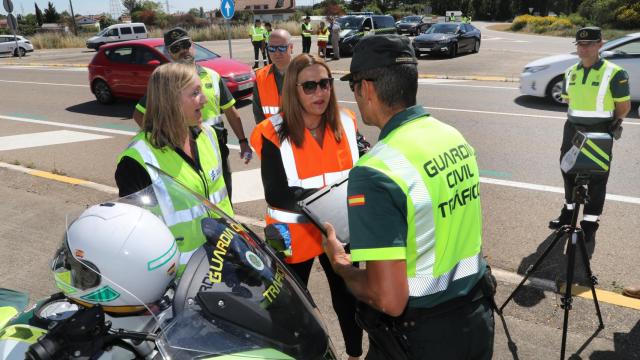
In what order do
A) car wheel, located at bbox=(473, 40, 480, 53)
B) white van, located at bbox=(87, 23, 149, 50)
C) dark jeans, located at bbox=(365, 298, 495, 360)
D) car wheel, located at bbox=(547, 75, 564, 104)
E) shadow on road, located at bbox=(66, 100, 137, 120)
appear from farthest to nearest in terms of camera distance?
white van, located at bbox=(87, 23, 149, 50) < car wheel, located at bbox=(473, 40, 480, 53) < shadow on road, located at bbox=(66, 100, 137, 120) < car wheel, located at bbox=(547, 75, 564, 104) < dark jeans, located at bbox=(365, 298, 495, 360)

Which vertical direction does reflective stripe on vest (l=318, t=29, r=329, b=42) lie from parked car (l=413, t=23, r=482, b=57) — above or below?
above

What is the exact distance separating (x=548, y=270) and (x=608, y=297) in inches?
20.1

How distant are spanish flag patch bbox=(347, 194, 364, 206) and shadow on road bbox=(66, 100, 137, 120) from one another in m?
10.8

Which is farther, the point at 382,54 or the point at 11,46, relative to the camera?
the point at 11,46

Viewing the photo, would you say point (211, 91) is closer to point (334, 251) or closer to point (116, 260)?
point (334, 251)

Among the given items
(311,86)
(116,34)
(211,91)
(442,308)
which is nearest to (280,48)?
(211,91)

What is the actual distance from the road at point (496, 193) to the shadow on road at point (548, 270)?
0.01 meters

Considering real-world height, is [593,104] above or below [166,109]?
below

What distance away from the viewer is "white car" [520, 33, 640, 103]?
9.88m

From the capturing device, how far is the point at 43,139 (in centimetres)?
938

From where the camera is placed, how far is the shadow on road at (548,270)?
386 cm

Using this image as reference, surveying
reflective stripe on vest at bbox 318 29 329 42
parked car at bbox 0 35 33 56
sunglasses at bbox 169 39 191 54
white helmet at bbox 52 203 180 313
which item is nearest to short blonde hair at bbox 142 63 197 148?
white helmet at bbox 52 203 180 313

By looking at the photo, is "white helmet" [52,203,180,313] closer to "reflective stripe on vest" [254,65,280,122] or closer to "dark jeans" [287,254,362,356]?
"dark jeans" [287,254,362,356]

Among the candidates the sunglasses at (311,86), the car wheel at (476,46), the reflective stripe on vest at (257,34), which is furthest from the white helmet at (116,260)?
the car wheel at (476,46)
